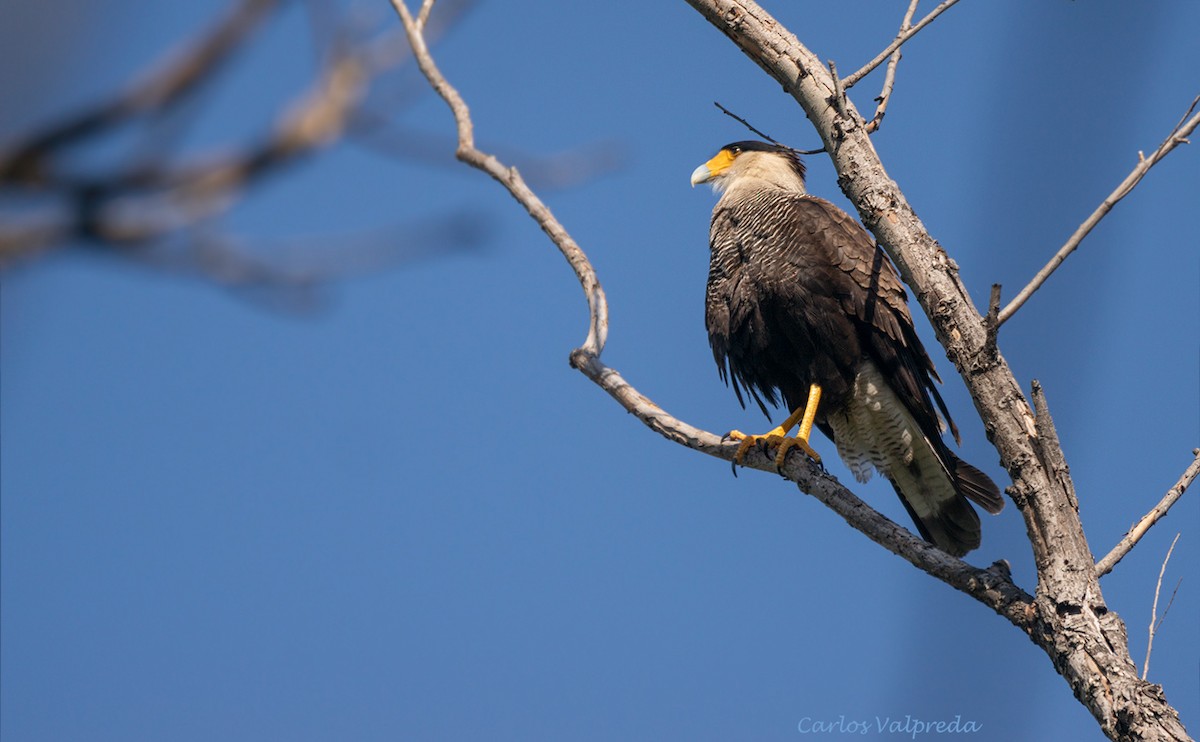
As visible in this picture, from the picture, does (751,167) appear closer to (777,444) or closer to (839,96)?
(777,444)

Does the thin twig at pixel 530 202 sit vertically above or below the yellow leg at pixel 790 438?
above

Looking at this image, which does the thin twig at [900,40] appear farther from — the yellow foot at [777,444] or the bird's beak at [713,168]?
the bird's beak at [713,168]

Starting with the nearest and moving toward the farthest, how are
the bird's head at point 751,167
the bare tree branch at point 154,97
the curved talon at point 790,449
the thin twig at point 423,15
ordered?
1. the bare tree branch at point 154,97
2. the thin twig at point 423,15
3. the curved talon at point 790,449
4. the bird's head at point 751,167

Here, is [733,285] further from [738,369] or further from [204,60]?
[204,60]

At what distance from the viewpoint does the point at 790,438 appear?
3.95 m

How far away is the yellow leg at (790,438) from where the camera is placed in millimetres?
3838

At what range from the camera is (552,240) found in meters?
3.71

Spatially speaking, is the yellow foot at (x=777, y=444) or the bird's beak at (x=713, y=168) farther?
the bird's beak at (x=713, y=168)

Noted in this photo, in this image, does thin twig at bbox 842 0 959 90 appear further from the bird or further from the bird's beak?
the bird's beak

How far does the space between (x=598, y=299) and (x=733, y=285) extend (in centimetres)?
103

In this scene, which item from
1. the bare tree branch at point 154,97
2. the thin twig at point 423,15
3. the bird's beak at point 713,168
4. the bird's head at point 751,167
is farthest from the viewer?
the bird's beak at point 713,168

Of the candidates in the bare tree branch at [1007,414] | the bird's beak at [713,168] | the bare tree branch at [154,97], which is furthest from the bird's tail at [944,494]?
the bare tree branch at [154,97]

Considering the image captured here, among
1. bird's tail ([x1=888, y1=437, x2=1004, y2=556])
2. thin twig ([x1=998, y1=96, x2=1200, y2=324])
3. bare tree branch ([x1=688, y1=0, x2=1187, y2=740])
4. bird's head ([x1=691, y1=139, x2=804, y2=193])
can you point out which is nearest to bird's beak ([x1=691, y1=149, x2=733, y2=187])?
bird's head ([x1=691, y1=139, x2=804, y2=193])

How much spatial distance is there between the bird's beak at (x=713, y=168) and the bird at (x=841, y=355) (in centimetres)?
112
